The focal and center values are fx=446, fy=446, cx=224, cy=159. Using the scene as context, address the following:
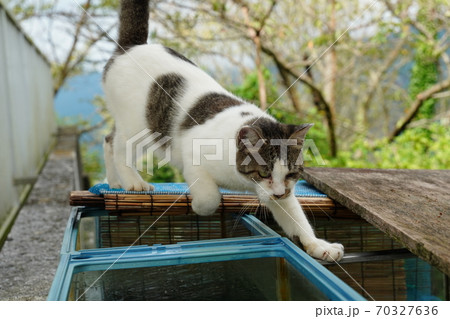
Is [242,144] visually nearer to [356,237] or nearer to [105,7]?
[356,237]

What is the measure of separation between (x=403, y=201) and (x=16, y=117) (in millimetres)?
3008

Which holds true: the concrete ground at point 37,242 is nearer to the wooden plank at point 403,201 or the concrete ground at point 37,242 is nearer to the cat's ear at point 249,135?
the cat's ear at point 249,135

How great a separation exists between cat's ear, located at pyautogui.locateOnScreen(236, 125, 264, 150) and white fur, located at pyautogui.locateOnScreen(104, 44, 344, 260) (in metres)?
0.09

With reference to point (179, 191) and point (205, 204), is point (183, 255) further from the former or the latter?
point (179, 191)

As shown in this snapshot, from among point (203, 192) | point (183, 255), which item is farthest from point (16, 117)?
point (183, 255)

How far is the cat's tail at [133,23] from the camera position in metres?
2.20

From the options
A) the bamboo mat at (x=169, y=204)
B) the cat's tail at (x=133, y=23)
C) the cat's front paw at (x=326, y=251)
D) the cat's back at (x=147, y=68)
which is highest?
the cat's tail at (x=133, y=23)

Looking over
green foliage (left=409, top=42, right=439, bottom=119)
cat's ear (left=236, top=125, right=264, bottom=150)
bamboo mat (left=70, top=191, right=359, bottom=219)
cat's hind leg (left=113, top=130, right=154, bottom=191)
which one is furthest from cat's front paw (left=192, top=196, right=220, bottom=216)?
green foliage (left=409, top=42, right=439, bottom=119)

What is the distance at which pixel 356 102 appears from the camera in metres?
10.4

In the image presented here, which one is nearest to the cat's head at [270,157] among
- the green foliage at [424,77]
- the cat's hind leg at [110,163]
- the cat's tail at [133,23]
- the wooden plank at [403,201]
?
the wooden plank at [403,201]
